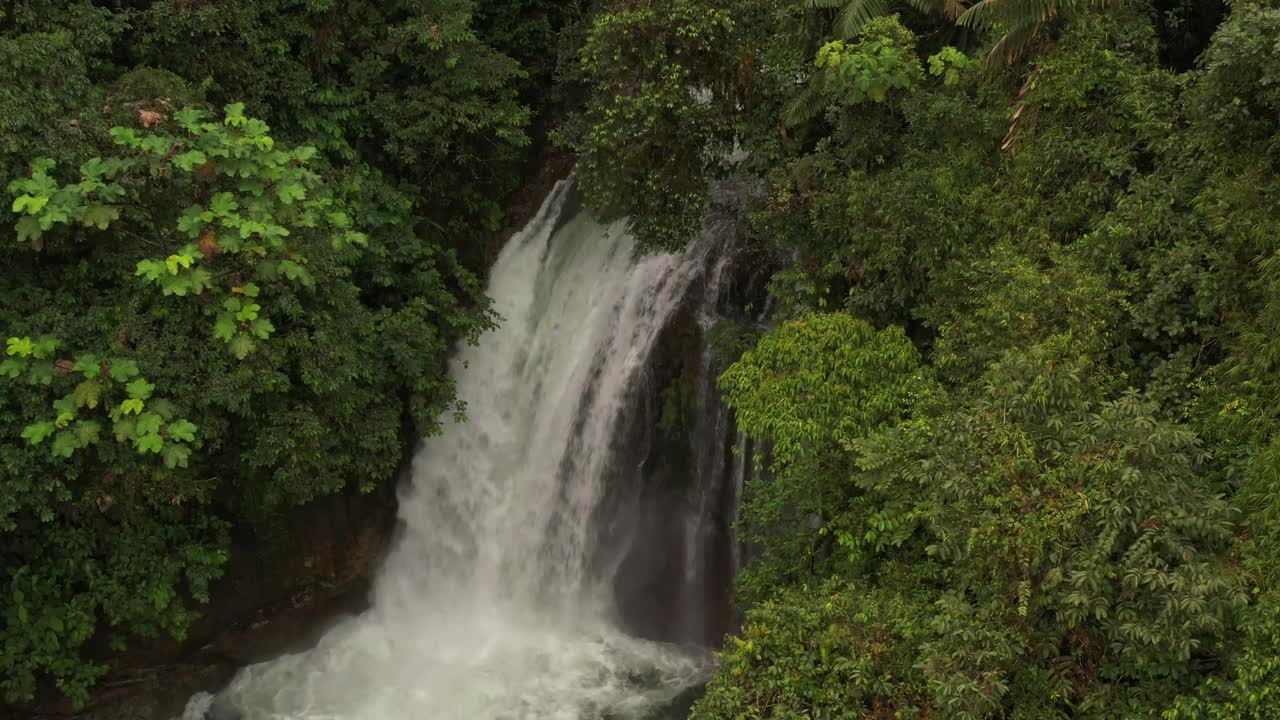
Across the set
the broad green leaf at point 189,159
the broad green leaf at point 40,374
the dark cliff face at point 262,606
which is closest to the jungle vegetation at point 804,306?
the broad green leaf at point 189,159

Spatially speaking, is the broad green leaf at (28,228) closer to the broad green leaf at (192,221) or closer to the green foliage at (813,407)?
the broad green leaf at (192,221)

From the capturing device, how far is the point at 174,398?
32.1 feet

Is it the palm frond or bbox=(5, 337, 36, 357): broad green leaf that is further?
the palm frond

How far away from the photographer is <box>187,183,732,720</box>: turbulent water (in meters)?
12.6

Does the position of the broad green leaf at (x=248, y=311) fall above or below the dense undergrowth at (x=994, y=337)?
below

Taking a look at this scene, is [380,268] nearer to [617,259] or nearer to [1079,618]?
[617,259]

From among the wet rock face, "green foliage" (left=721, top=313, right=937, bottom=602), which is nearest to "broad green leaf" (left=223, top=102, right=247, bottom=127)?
"green foliage" (left=721, top=313, right=937, bottom=602)

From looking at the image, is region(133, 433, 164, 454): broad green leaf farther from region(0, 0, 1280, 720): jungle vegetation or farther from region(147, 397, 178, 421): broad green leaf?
region(147, 397, 178, 421): broad green leaf

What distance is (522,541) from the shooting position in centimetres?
1383

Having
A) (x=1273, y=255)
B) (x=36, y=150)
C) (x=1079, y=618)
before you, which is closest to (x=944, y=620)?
(x=1079, y=618)

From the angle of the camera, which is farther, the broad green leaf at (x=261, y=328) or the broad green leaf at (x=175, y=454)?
the broad green leaf at (x=261, y=328)

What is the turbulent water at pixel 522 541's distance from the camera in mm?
12555

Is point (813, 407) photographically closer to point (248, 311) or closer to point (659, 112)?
point (659, 112)

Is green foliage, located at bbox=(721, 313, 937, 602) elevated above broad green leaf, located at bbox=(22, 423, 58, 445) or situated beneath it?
elevated above
